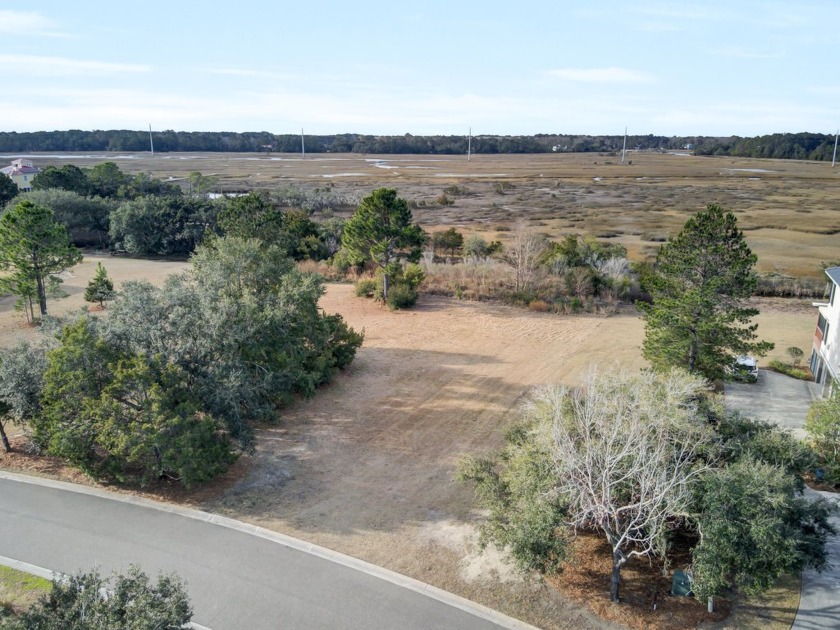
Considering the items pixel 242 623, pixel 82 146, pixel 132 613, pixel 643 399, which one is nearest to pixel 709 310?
pixel 643 399

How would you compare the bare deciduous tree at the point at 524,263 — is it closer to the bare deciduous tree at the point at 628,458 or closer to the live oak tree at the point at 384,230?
the live oak tree at the point at 384,230

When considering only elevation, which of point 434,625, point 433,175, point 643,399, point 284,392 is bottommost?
point 434,625

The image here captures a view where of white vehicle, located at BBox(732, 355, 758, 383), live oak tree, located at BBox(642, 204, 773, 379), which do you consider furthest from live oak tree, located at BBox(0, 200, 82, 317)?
white vehicle, located at BBox(732, 355, 758, 383)

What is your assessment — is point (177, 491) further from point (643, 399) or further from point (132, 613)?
point (643, 399)

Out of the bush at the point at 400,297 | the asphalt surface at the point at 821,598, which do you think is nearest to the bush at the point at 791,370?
the asphalt surface at the point at 821,598

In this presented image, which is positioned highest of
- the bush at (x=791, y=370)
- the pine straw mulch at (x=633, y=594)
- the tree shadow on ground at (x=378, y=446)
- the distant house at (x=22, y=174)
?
the distant house at (x=22, y=174)

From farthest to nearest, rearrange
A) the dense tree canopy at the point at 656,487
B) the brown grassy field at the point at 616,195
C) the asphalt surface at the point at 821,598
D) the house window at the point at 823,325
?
the brown grassy field at the point at 616,195 < the house window at the point at 823,325 < the asphalt surface at the point at 821,598 < the dense tree canopy at the point at 656,487

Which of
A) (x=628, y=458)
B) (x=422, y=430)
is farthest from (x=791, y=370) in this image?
(x=628, y=458)
